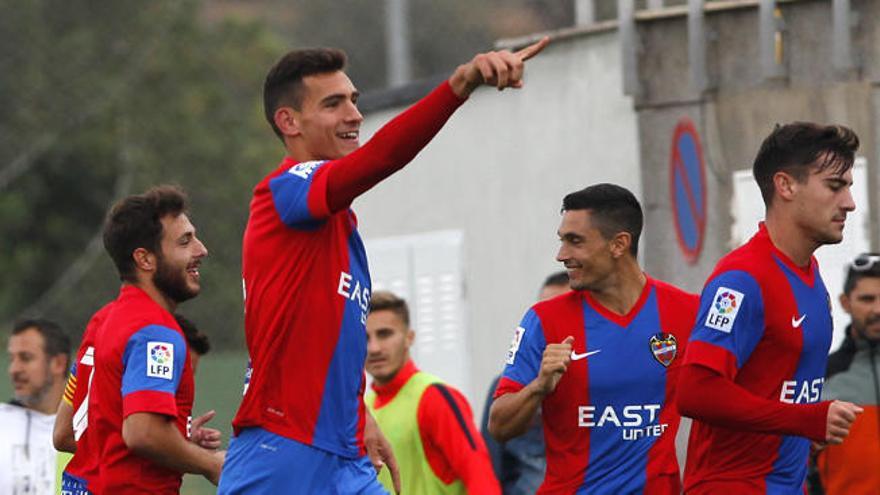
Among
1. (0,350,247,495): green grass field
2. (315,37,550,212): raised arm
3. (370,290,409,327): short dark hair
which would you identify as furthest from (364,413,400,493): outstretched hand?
(0,350,247,495): green grass field

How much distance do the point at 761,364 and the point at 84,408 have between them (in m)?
2.48

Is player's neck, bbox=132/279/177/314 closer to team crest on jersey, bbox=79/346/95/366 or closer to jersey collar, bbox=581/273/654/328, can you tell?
team crest on jersey, bbox=79/346/95/366

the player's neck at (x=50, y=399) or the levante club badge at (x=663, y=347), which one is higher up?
the levante club badge at (x=663, y=347)

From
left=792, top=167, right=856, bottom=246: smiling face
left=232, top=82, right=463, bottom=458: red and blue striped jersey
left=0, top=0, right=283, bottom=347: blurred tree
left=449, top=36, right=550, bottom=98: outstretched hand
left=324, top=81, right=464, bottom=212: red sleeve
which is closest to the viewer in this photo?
left=449, top=36, right=550, bottom=98: outstretched hand

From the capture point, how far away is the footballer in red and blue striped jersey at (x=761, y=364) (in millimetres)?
6086

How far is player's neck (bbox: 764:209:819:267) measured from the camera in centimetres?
639

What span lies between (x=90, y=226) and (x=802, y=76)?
25.7 m

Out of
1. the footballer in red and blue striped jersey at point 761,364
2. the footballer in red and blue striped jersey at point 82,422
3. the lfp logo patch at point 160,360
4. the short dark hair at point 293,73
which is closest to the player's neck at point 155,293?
the footballer in red and blue striped jersey at point 82,422

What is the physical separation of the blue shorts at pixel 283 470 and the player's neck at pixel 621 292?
152 centimetres

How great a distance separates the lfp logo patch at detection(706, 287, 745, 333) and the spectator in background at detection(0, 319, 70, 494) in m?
4.39

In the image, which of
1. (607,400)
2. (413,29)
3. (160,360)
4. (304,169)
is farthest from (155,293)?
(413,29)

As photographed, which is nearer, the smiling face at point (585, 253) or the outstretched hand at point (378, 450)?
the outstretched hand at point (378, 450)

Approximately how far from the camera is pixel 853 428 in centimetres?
835

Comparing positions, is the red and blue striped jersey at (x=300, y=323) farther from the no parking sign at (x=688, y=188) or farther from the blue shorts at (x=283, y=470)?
the no parking sign at (x=688, y=188)
